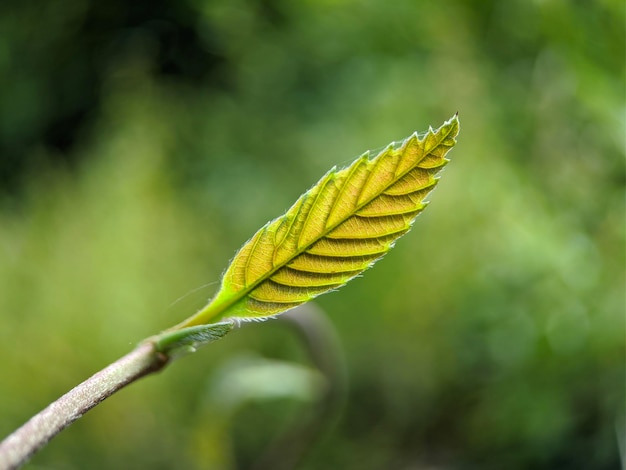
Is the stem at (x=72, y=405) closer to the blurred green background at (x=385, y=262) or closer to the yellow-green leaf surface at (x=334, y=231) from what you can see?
the yellow-green leaf surface at (x=334, y=231)

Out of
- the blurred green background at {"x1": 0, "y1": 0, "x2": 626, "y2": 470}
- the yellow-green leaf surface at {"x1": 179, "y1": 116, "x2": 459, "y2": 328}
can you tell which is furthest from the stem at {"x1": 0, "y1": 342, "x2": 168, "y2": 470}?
the blurred green background at {"x1": 0, "y1": 0, "x2": 626, "y2": 470}

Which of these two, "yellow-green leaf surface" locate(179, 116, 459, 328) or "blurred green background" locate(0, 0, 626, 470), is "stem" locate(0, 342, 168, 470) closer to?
"yellow-green leaf surface" locate(179, 116, 459, 328)

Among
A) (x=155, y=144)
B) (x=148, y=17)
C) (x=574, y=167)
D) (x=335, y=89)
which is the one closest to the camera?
(x=574, y=167)

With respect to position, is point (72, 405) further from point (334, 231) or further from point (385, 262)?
point (385, 262)

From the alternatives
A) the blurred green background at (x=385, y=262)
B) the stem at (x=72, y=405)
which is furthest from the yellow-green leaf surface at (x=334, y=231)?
the blurred green background at (x=385, y=262)

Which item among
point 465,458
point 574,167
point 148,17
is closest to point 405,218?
point 574,167

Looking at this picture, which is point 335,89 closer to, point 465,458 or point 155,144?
point 155,144
